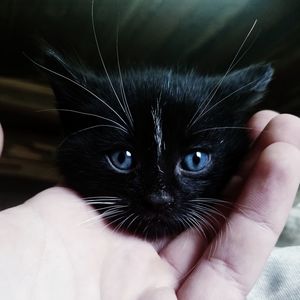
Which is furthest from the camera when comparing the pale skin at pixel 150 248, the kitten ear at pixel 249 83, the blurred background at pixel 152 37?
the blurred background at pixel 152 37

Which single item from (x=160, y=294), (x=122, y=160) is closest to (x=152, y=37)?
(x=122, y=160)

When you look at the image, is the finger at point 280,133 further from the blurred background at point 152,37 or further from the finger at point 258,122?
the blurred background at point 152,37

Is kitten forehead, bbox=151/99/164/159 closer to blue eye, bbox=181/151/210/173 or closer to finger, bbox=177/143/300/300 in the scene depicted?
blue eye, bbox=181/151/210/173

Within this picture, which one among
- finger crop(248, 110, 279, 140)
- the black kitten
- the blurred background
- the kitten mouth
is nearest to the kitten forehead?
the black kitten

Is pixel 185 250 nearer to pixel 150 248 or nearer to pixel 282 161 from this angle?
pixel 150 248

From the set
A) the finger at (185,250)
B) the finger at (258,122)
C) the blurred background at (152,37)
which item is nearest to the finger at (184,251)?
the finger at (185,250)

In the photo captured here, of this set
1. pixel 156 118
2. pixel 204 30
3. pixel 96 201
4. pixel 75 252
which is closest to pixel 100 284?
pixel 75 252
